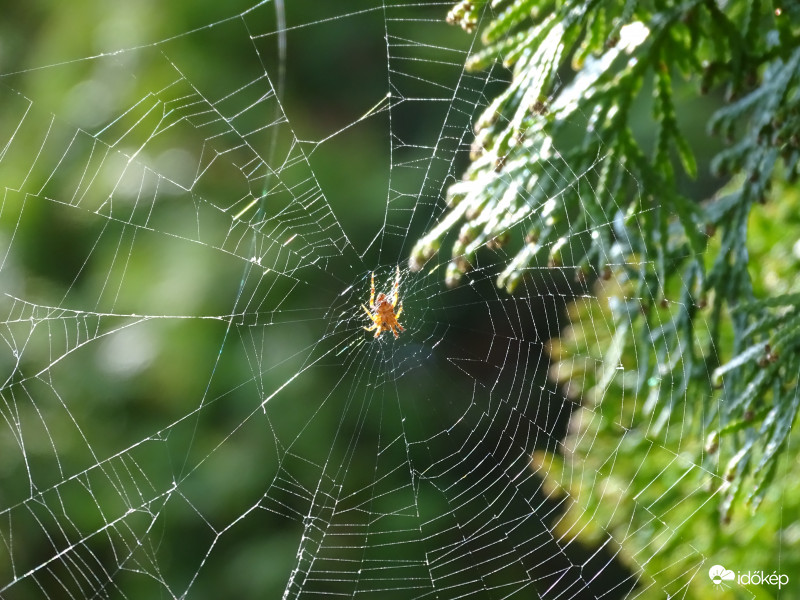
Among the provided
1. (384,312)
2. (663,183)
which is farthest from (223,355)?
(663,183)

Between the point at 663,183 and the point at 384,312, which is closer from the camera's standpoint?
the point at 663,183

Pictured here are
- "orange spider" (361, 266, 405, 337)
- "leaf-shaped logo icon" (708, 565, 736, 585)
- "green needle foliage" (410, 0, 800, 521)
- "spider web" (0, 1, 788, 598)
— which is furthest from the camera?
"spider web" (0, 1, 788, 598)

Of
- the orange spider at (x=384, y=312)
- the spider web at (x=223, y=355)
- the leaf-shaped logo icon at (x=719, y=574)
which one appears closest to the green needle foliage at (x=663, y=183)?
the leaf-shaped logo icon at (x=719, y=574)

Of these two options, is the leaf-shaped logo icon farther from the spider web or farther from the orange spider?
the spider web

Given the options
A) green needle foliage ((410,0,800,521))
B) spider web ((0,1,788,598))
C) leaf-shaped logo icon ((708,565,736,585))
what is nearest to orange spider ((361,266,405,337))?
spider web ((0,1,788,598))

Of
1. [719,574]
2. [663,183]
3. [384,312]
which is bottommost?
[719,574]

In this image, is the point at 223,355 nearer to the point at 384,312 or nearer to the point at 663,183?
the point at 384,312

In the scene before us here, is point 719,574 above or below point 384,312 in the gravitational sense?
below
